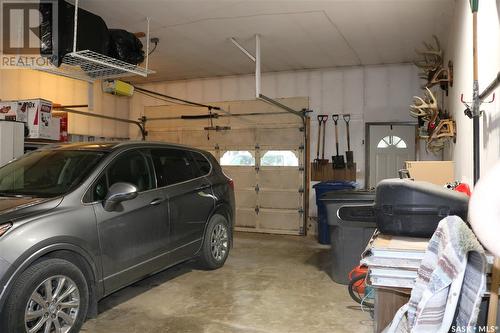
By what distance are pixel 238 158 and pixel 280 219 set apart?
59.5 inches

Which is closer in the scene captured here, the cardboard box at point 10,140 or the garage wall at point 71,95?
the cardboard box at point 10,140

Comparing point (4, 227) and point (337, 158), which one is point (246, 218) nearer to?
point (337, 158)

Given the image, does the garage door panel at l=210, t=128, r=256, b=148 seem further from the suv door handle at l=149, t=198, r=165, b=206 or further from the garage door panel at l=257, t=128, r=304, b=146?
the suv door handle at l=149, t=198, r=165, b=206

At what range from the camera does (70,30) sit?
3955 mm

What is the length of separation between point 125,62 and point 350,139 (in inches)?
169

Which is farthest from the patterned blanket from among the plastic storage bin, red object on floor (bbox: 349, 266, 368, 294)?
the plastic storage bin

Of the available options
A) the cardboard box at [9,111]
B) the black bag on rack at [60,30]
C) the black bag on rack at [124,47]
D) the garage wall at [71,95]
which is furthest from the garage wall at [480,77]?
the garage wall at [71,95]

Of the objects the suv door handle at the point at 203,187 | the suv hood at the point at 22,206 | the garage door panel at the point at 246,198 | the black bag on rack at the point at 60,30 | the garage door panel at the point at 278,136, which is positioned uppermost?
the black bag on rack at the point at 60,30

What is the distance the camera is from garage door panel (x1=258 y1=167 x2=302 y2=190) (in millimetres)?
7523

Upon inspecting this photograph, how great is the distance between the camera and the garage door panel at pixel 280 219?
7465 mm

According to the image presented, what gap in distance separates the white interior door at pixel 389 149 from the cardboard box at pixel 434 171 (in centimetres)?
309

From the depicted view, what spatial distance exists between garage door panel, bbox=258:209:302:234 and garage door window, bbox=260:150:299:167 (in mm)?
913

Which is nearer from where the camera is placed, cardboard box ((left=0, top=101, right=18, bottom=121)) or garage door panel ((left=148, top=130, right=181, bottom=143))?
cardboard box ((left=0, top=101, right=18, bottom=121))

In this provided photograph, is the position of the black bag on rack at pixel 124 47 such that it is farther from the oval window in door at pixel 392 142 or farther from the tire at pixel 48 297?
the oval window in door at pixel 392 142
